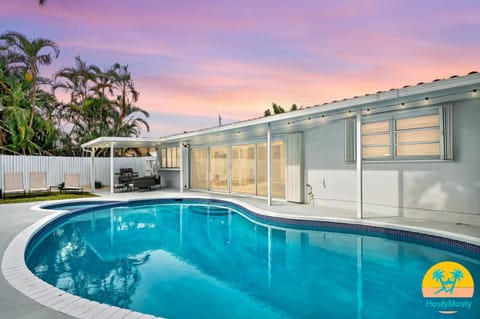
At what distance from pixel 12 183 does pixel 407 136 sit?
1465 cm

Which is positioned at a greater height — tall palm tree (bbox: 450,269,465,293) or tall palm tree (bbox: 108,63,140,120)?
tall palm tree (bbox: 108,63,140,120)

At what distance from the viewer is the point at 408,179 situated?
7.46 m

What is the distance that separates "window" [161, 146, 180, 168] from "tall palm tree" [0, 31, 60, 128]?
715 centimetres

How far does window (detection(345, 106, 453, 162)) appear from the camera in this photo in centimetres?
677

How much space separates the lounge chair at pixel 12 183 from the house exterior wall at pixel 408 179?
11906mm

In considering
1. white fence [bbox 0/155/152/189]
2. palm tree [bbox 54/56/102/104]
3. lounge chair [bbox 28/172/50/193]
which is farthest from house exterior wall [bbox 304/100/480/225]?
palm tree [bbox 54/56/102/104]

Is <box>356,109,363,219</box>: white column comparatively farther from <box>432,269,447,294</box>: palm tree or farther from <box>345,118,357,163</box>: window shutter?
<box>432,269,447,294</box>: palm tree

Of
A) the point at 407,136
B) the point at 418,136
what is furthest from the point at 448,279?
the point at 407,136

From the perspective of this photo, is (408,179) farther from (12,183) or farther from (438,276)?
(12,183)

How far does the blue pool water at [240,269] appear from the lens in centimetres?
364

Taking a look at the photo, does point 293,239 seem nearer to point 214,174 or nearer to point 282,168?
point 282,168

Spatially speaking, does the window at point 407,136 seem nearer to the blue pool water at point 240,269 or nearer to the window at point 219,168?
the blue pool water at point 240,269

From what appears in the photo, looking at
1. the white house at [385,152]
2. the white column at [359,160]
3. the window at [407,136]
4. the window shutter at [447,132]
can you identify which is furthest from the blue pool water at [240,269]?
the window at [407,136]

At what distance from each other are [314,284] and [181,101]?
15.5m
